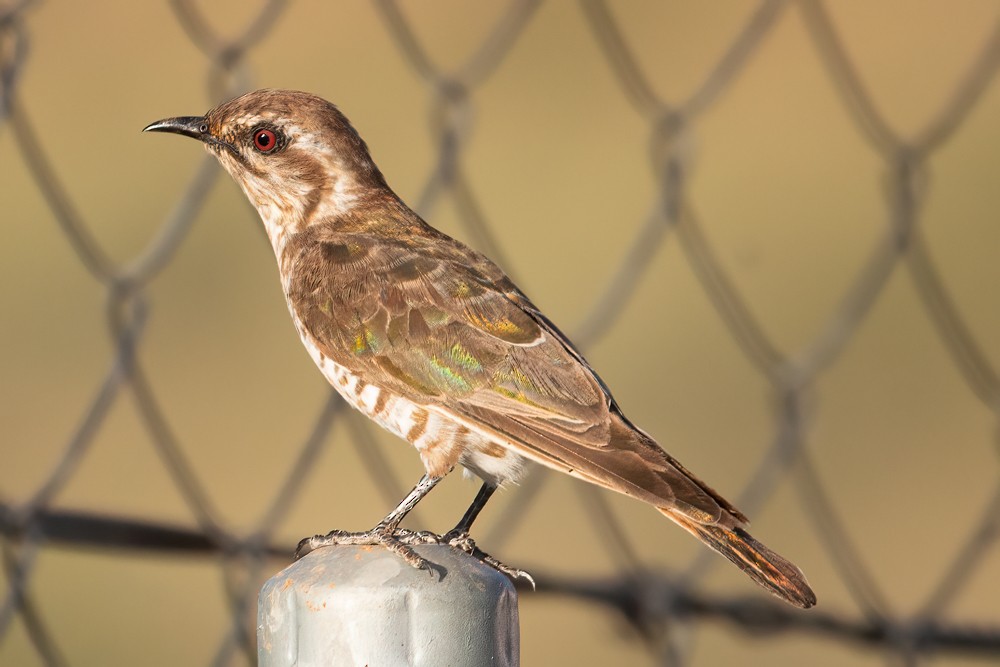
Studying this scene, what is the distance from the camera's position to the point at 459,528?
2479mm

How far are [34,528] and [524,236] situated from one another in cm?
376

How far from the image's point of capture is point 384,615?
156 centimetres

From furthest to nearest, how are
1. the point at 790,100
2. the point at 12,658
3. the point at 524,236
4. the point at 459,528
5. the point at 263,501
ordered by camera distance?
the point at 790,100 → the point at 524,236 → the point at 263,501 → the point at 12,658 → the point at 459,528

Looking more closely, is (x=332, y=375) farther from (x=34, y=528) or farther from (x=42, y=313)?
(x=42, y=313)

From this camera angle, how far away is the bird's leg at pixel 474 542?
2213mm

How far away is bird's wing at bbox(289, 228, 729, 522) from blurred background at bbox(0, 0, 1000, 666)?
50 cm

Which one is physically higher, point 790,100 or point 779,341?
point 790,100

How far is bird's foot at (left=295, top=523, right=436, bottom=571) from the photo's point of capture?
1611 mm

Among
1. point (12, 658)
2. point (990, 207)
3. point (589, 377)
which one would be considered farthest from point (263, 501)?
point (990, 207)

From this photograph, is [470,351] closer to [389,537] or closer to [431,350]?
[431,350]

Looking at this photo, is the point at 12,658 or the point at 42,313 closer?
the point at 12,658

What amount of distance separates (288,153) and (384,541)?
5.03ft

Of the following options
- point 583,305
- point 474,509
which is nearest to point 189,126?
point 474,509

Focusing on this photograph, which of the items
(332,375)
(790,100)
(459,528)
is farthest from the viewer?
(790,100)
